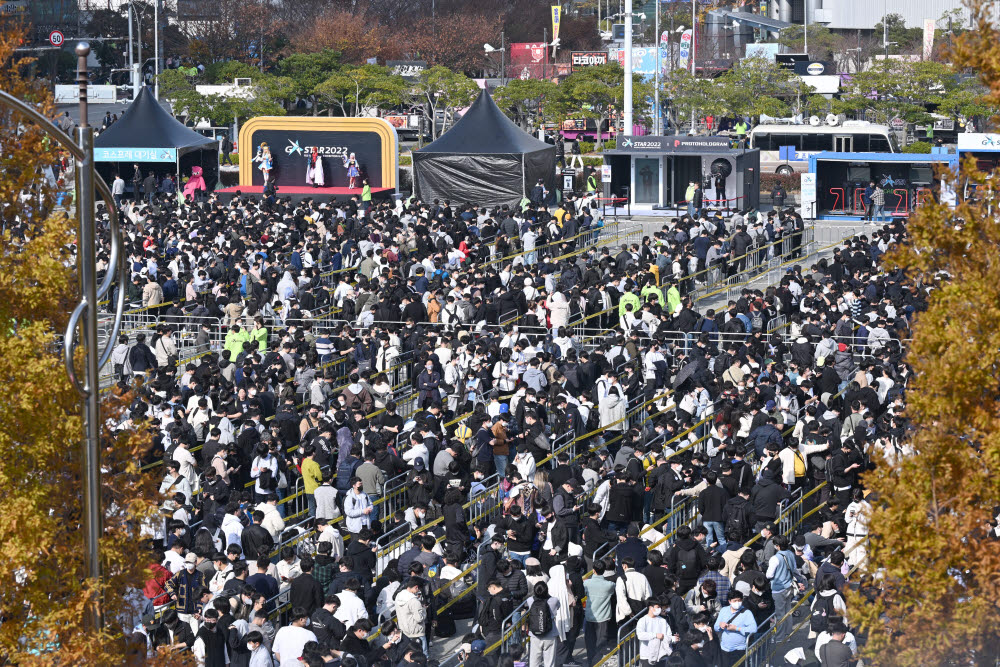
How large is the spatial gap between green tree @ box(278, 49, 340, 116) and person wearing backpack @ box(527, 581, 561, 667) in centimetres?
6006

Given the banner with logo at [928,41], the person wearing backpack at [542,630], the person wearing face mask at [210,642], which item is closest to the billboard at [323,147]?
the person wearing backpack at [542,630]

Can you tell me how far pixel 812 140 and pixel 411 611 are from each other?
4278 centimetres

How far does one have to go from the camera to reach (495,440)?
1762cm

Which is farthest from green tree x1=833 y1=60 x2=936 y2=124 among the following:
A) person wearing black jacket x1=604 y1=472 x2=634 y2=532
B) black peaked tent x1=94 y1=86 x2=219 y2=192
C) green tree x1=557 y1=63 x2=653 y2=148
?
person wearing black jacket x1=604 y1=472 x2=634 y2=532

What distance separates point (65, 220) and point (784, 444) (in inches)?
406

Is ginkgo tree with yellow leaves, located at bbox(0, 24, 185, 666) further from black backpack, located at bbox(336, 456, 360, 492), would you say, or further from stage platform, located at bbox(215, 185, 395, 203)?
stage platform, located at bbox(215, 185, 395, 203)

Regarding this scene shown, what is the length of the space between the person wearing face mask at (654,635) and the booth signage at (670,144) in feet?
91.2

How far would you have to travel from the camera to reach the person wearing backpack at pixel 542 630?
1272 cm

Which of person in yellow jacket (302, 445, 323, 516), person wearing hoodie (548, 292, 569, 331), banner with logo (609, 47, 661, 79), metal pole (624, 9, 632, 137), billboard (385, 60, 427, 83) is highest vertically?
billboard (385, 60, 427, 83)

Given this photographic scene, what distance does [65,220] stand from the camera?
943 centimetres

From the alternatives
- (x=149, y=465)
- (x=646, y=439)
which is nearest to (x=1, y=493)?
(x=149, y=465)

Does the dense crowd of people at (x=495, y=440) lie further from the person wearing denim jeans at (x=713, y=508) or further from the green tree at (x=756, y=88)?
the green tree at (x=756, y=88)

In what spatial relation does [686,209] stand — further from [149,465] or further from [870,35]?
[870,35]

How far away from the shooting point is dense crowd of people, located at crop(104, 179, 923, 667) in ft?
42.4
